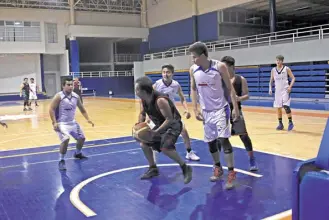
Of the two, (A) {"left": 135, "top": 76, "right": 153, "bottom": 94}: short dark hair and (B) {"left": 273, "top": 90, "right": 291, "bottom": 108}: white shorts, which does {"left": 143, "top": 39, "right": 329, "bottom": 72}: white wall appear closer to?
(B) {"left": 273, "top": 90, "right": 291, "bottom": 108}: white shorts

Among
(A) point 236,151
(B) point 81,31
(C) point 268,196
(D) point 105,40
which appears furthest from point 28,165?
(D) point 105,40

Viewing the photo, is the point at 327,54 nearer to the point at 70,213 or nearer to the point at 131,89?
the point at 70,213

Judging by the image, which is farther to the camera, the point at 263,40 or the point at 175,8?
the point at 175,8

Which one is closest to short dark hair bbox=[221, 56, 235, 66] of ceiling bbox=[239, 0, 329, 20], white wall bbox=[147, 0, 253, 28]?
white wall bbox=[147, 0, 253, 28]

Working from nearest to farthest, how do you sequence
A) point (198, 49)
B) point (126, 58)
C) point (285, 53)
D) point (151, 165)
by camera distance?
point (198, 49) < point (151, 165) < point (285, 53) < point (126, 58)

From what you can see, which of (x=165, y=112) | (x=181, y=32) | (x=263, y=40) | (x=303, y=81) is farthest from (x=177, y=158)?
(x=181, y=32)

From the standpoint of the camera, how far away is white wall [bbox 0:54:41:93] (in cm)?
3409

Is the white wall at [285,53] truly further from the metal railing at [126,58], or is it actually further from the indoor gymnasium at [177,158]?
the metal railing at [126,58]

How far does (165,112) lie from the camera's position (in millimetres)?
4555

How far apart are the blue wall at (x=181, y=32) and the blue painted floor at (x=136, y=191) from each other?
22.8 metres

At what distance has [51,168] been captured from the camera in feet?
20.0

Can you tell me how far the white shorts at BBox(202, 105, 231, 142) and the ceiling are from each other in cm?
2386

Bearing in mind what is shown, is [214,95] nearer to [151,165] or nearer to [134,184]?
[151,165]

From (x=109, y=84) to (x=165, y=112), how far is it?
32.4 metres
